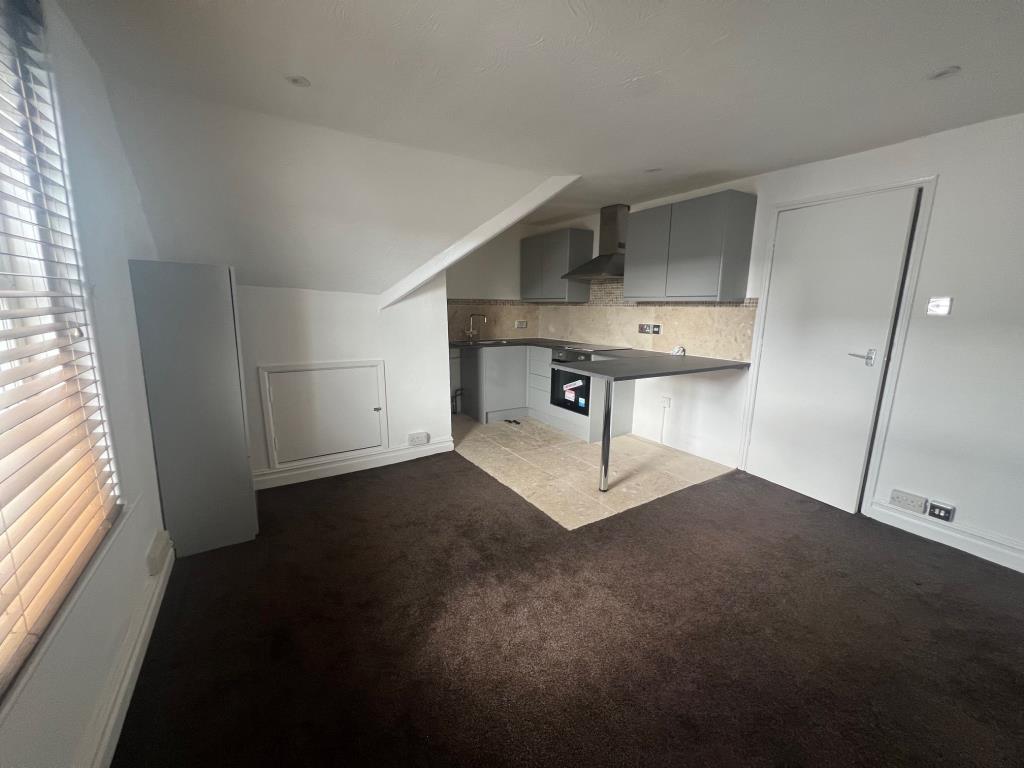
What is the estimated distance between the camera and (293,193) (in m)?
2.30

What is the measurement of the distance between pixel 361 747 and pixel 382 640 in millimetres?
422

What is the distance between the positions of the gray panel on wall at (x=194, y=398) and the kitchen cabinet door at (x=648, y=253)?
305 cm

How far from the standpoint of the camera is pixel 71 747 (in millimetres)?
1070

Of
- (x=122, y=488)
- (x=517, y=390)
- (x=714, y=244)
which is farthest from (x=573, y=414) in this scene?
(x=122, y=488)

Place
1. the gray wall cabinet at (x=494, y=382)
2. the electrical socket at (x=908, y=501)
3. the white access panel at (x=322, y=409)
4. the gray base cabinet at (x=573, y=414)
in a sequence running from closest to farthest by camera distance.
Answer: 1. the electrical socket at (x=908, y=501)
2. the white access panel at (x=322, y=409)
3. the gray base cabinet at (x=573, y=414)
4. the gray wall cabinet at (x=494, y=382)

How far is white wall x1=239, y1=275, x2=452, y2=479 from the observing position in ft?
9.59

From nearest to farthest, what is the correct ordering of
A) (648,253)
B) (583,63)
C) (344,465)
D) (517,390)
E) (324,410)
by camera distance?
(583,63) → (324,410) → (344,465) → (648,253) → (517,390)

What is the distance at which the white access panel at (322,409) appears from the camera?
305 cm

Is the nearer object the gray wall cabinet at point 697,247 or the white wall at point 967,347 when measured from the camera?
the white wall at point 967,347

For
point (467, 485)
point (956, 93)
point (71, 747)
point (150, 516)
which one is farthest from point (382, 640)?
point (956, 93)

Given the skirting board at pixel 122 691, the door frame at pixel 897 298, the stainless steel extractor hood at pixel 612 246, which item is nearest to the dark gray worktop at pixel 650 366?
the door frame at pixel 897 298

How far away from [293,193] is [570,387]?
9.28ft

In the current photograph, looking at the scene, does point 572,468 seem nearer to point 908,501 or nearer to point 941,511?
point 908,501

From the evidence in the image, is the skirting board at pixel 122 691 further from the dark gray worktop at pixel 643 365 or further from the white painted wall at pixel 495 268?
the white painted wall at pixel 495 268
